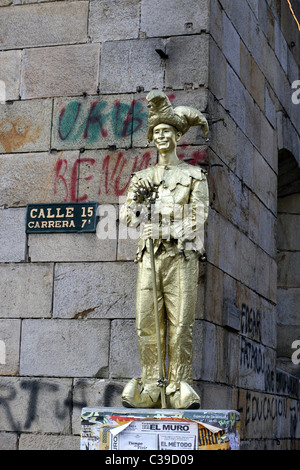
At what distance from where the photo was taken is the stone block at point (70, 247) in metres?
9.40

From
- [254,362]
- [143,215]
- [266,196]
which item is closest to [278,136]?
[266,196]

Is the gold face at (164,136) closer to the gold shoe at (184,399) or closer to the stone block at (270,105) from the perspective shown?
the gold shoe at (184,399)

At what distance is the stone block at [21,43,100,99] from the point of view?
9883mm

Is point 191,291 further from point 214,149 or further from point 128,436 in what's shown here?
point 214,149

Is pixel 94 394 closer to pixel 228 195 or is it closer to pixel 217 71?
pixel 228 195

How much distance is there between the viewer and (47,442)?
917 centimetres

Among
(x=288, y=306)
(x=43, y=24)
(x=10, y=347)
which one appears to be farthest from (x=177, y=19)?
(x=288, y=306)

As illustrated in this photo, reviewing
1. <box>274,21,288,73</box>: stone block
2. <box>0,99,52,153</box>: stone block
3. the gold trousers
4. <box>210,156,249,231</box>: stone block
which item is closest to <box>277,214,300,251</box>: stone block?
<box>274,21,288,73</box>: stone block

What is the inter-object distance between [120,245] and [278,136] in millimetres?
4041

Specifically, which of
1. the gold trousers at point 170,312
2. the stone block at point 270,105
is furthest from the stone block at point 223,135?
the gold trousers at point 170,312

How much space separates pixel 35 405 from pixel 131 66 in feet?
12.3

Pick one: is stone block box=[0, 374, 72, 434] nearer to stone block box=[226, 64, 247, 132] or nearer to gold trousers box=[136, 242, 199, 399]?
gold trousers box=[136, 242, 199, 399]

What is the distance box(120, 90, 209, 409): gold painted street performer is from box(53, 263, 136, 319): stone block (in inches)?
54.5

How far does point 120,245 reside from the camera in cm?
936
